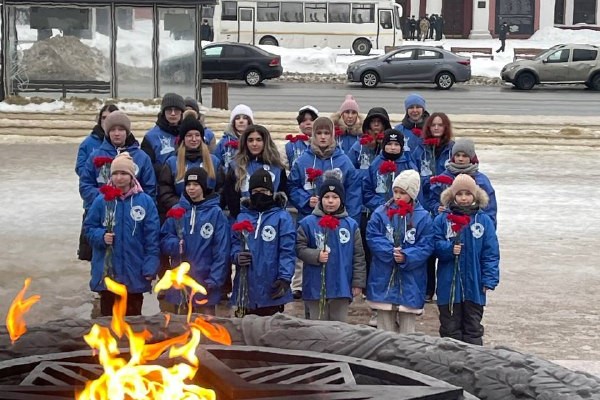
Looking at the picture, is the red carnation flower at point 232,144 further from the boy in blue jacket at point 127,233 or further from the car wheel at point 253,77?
the car wheel at point 253,77

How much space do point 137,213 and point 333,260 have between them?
133cm

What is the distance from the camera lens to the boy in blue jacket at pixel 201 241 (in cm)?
727

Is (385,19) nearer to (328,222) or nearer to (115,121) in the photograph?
(115,121)

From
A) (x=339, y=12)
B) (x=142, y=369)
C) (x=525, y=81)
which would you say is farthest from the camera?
(x=339, y=12)

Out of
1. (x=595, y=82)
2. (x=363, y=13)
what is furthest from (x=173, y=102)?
(x=363, y=13)

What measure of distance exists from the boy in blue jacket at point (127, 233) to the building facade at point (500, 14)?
46372 millimetres

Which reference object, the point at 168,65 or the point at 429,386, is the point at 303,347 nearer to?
the point at 429,386

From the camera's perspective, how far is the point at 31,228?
1162 centimetres

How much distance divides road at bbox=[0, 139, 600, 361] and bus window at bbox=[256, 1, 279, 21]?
24.4 meters

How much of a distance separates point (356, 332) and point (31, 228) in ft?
25.7

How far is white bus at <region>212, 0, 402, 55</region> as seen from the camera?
40969 mm

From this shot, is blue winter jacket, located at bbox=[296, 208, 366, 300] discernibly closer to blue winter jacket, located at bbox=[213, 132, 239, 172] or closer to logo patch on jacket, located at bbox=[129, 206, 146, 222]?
logo patch on jacket, located at bbox=[129, 206, 146, 222]

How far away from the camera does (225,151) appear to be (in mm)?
9180

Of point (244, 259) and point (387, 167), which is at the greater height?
point (387, 167)
